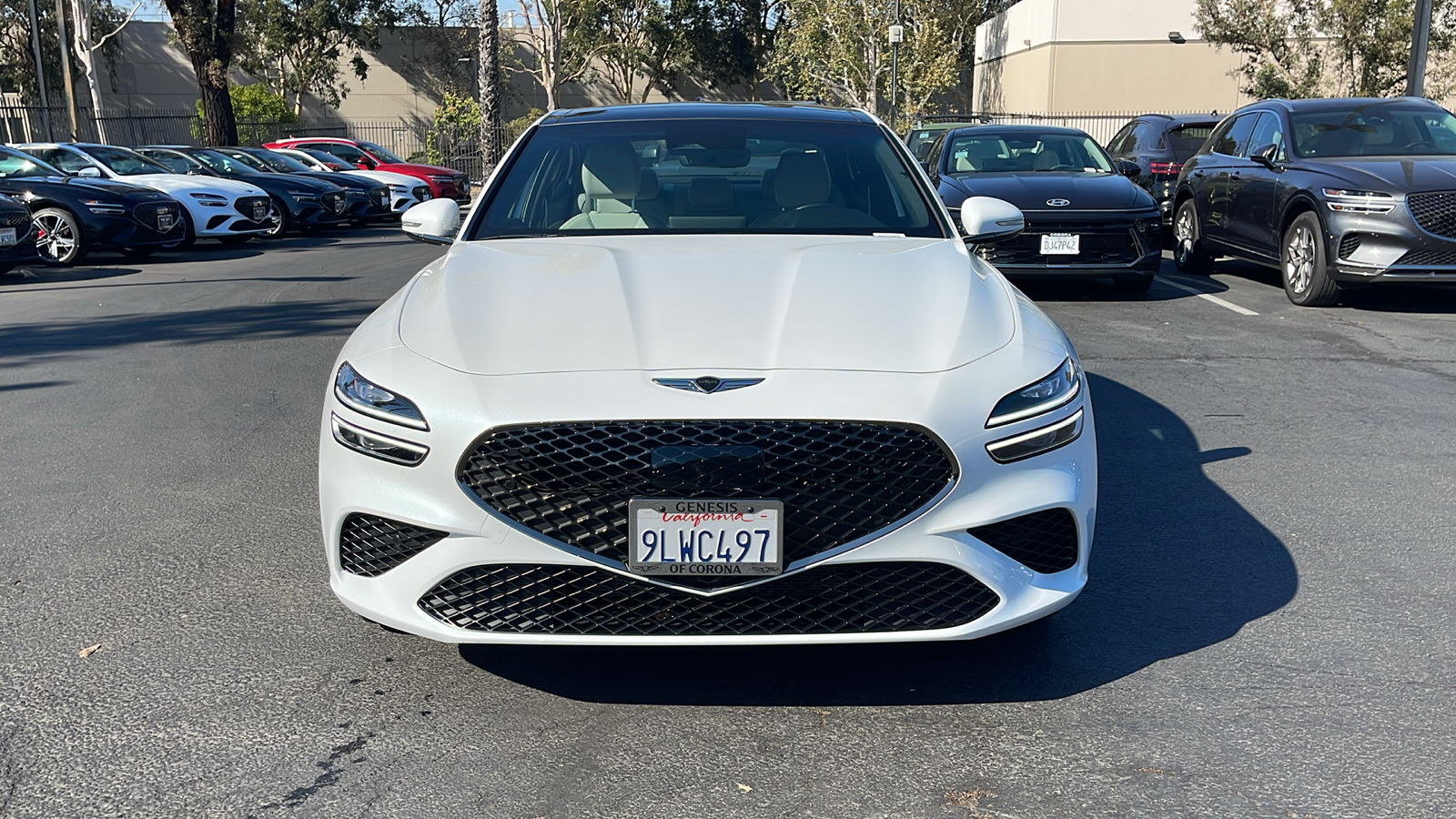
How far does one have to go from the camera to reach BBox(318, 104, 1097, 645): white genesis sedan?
297 centimetres

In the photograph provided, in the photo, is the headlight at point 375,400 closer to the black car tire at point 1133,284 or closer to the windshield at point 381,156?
the black car tire at point 1133,284

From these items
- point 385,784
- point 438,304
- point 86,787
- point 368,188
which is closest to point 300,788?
point 385,784

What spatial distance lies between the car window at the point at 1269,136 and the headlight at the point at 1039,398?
28.7ft

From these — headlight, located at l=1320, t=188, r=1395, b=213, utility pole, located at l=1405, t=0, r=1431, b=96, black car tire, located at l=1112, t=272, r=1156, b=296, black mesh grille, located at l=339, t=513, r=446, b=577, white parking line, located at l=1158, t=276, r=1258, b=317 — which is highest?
utility pole, located at l=1405, t=0, r=1431, b=96

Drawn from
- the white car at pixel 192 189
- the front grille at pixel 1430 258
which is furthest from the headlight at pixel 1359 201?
the white car at pixel 192 189

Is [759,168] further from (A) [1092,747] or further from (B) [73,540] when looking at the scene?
(B) [73,540]

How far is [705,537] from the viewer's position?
9.76 feet

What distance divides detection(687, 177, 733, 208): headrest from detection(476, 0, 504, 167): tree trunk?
883 inches

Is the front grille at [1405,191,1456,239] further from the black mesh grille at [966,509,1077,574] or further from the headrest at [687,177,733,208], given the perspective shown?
the black mesh grille at [966,509,1077,574]

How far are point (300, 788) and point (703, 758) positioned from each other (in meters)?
0.92

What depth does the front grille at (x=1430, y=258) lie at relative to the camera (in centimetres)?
952

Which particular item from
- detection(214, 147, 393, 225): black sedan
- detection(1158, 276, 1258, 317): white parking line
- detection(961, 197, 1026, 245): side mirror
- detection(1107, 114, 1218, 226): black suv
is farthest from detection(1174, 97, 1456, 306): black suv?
detection(214, 147, 393, 225): black sedan

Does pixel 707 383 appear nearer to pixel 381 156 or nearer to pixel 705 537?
pixel 705 537

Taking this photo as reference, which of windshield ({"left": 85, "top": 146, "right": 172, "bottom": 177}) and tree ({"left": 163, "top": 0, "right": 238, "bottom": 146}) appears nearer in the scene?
windshield ({"left": 85, "top": 146, "right": 172, "bottom": 177})
